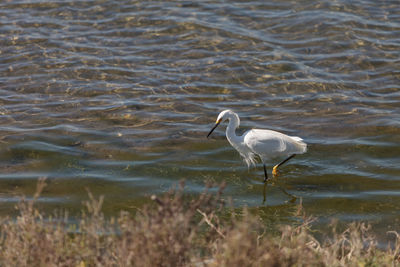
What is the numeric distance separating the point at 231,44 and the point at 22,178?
6.75 m

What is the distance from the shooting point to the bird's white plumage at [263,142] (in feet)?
26.7

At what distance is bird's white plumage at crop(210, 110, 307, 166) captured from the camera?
8125mm

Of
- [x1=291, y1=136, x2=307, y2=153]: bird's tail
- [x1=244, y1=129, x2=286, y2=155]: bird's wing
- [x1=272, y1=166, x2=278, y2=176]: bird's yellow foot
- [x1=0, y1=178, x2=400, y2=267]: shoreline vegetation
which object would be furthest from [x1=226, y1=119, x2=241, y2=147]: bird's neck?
[x1=0, y1=178, x2=400, y2=267]: shoreline vegetation

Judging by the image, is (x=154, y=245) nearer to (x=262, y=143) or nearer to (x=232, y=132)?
(x=262, y=143)

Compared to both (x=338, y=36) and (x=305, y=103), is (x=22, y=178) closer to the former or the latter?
(x=305, y=103)

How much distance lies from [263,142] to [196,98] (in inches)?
118

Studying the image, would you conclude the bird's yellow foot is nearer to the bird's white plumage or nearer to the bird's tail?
the bird's white plumage

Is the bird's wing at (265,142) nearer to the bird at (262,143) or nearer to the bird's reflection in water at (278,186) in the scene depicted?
the bird at (262,143)

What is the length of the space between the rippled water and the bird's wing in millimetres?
492

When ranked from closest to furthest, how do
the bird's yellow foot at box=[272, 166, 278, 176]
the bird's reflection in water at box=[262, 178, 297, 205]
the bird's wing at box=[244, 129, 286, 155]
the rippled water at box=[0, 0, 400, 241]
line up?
the bird's reflection in water at box=[262, 178, 297, 205] → the rippled water at box=[0, 0, 400, 241] → the bird's wing at box=[244, 129, 286, 155] → the bird's yellow foot at box=[272, 166, 278, 176]

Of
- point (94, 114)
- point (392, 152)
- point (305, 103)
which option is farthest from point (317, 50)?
point (94, 114)

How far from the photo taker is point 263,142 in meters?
8.14

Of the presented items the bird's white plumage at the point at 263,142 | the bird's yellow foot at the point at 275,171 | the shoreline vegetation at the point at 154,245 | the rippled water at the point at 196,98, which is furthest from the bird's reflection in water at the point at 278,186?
the shoreline vegetation at the point at 154,245

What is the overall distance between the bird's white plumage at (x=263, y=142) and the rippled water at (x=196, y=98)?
1.31 ft
